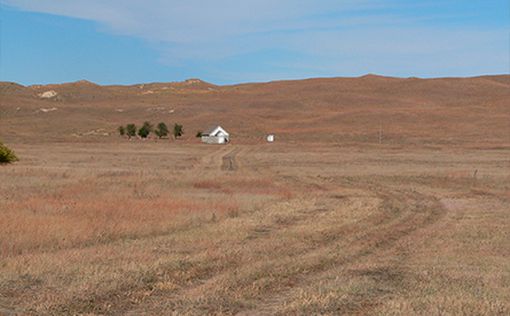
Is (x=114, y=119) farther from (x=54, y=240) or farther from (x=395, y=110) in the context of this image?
(x=54, y=240)

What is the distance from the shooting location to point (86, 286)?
10281 mm

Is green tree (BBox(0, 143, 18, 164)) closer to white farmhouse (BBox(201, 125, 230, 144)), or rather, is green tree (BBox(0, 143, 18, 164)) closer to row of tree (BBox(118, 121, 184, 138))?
white farmhouse (BBox(201, 125, 230, 144))

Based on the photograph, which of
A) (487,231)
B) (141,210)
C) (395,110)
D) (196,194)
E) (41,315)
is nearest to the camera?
(41,315)

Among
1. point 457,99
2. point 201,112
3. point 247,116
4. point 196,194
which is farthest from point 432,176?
point 457,99

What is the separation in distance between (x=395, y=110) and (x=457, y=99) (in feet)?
119

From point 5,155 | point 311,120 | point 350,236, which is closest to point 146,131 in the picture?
point 311,120

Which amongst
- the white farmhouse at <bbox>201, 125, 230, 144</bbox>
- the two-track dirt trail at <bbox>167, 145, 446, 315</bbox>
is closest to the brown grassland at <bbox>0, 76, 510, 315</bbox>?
the two-track dirt trail at <bbox>167, 145, 446, 315</bbox>

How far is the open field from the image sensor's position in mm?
9641

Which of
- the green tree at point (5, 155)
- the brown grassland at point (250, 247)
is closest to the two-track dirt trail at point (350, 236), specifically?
the brown grassland at point (250, 247)

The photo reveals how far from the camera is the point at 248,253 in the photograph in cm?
A: 1352

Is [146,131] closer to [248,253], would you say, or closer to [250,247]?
[250,247]

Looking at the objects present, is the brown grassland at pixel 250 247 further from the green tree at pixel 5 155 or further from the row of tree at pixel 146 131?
the row of tree at pixel 146 131

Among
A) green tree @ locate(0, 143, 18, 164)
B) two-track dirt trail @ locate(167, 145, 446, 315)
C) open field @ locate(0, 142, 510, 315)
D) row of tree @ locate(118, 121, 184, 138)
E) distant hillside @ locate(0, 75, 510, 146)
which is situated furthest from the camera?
row of tree @ locate(118, 121, 184, 138)

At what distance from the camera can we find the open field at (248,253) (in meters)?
9.64
